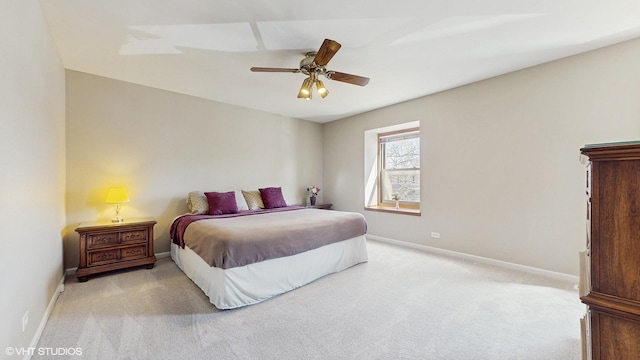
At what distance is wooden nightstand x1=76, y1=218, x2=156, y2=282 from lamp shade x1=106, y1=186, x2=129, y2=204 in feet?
0.91

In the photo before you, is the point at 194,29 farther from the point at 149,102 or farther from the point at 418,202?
the point at 418,202

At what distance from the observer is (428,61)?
306 centimetres

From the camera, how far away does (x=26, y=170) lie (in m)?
1.82

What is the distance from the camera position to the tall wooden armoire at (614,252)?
0.69m

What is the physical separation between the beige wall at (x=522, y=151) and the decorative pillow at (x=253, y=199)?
2.59m

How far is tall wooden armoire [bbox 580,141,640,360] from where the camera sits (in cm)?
69

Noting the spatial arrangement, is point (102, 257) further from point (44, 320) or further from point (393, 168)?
point (393, 168)

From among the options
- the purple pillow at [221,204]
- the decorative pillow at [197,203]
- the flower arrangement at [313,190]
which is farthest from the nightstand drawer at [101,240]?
the flower arrangement at [313,190]

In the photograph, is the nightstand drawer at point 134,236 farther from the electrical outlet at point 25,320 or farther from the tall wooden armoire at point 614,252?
the tall wooden armoire at point 614,252

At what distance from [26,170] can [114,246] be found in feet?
5.60

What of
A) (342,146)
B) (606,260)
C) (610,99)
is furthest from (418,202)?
(606,260)

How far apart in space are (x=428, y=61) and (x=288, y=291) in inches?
121

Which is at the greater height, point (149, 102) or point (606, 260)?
point (149, 102)

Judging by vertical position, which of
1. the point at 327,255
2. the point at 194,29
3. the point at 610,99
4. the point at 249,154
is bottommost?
the point at 327,255
